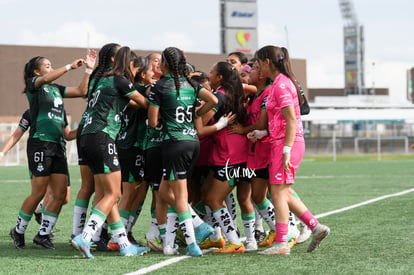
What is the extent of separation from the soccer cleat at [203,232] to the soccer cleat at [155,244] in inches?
17.3

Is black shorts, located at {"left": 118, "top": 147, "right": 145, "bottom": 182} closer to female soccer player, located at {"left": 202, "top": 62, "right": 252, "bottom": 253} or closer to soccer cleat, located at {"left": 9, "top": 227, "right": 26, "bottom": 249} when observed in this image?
female soccer player, located at {"left": 202, "top": 62, "right": 252, "bottom": 253}

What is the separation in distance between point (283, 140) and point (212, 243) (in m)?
1.49

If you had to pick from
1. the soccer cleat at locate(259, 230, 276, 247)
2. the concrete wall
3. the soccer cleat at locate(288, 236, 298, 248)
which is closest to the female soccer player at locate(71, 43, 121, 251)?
the soccer cleat at locate(259, 230, 276, 247)

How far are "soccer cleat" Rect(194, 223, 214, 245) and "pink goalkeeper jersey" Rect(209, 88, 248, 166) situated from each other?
68cm

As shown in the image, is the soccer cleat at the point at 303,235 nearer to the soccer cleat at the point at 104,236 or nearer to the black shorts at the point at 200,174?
the black shorts at the point at 200,174

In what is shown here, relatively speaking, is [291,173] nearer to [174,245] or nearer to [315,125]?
[174,245]

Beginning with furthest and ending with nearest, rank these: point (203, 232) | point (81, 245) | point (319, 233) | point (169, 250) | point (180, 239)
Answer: point (180, 239) → point (203, 232) → point (169, 250) → point (319, 233) → point (81, 245)

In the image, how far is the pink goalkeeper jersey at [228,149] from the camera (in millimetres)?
7730

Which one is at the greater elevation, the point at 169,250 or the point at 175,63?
the point at 175,63

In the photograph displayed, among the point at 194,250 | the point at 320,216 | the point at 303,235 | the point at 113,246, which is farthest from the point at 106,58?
the point at 320,216

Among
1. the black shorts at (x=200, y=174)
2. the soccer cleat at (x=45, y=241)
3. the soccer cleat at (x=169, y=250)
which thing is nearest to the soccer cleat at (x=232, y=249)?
the soccer cleat at (x=169, y=250)

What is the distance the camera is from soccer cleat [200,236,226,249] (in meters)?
7.88

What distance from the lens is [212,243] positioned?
26.2ft

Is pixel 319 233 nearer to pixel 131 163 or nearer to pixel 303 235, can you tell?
pixel 303 235
